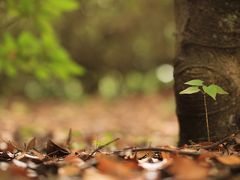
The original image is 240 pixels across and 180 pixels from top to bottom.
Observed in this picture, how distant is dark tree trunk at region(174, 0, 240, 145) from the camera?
84.4 inches

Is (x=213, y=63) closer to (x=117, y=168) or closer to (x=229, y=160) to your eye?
(x=229, y=160)

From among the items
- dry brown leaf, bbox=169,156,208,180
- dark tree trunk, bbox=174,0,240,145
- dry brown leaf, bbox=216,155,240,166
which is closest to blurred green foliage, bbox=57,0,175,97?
dark tree trunk, bbox=174,0,240,145

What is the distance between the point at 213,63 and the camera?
7.07 feet

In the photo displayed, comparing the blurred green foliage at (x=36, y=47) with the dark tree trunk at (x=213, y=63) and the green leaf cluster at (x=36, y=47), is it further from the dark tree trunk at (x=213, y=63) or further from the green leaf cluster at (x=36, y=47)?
the dark tree trunk at (x=213, y=63)

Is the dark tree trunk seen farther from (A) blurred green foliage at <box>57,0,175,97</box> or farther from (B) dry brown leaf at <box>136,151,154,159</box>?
(A) blurred green foliage at <box>57,0,175,97</box>

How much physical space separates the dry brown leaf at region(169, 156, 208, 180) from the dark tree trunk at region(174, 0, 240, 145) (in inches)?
33.4

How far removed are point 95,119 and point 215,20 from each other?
450 cm

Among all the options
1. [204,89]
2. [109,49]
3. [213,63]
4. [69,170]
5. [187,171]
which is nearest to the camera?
[187,171]

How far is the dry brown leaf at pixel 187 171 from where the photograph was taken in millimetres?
1239

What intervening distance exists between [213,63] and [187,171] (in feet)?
3.23

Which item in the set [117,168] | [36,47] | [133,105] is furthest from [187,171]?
[133,105]

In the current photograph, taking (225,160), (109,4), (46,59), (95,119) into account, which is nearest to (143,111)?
(95,119)

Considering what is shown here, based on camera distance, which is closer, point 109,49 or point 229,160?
point 229,160

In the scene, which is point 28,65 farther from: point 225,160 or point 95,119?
point 95,119
